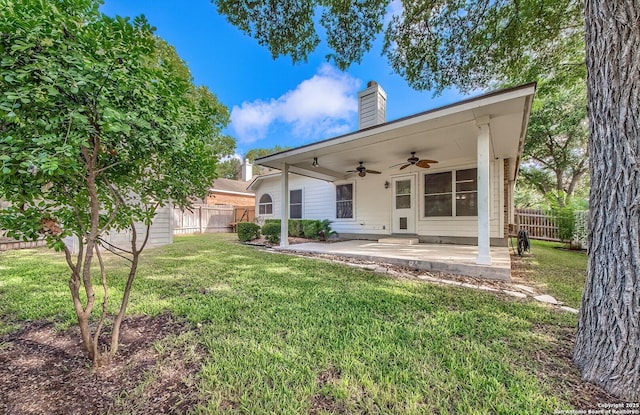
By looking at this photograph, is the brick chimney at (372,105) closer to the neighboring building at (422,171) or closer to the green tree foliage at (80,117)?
the neighboring building at (422,171)

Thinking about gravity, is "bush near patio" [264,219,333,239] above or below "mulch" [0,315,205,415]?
above

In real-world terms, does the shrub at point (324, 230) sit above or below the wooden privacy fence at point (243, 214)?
below

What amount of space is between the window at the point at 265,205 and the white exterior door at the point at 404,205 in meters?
6.40

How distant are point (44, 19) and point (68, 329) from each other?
103 inches

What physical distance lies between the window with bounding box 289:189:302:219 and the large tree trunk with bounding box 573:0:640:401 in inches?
406

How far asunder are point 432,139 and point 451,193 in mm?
2669

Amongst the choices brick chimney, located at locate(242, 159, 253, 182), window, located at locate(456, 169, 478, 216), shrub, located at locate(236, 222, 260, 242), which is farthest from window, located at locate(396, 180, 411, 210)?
brick chimney, located at locate(242, 159, 253, 182)

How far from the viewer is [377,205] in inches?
362

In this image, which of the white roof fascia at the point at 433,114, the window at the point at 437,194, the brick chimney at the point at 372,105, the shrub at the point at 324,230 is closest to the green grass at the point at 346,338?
the white roof fascia at the point at 433,114

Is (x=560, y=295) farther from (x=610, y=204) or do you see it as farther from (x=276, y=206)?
(x=276, y=206)

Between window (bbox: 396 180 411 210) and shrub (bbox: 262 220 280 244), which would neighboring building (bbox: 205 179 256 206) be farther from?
window (bbox: 396 180 411 210)

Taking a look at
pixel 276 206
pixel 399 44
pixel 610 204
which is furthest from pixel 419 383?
pixel 276 206

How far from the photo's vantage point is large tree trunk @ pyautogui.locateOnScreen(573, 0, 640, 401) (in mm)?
1650

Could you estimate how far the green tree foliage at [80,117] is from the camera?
1.30 m
